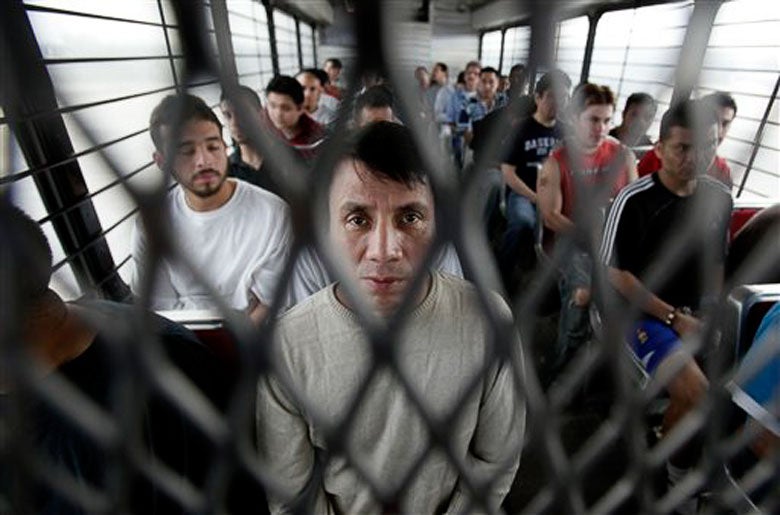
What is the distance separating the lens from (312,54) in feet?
24.7

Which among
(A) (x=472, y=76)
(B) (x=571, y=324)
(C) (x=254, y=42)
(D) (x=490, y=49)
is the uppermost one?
(C) (x=254, y=42)

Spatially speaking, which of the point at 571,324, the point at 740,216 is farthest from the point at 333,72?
the point at 740,216

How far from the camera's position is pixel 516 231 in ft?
7.68

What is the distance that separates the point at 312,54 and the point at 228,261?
714 centimetres

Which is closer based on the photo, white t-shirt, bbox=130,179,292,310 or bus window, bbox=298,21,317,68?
white t-shirt, bbox=130,179,292,310

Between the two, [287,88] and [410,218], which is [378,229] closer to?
[410,218]

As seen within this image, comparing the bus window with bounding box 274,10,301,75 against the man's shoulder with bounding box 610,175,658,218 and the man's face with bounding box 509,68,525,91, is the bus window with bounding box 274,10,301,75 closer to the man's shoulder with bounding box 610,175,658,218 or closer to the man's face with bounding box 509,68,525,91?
the man's shoulder with bounding box 610,175,658,218

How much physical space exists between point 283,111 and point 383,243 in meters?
1.84

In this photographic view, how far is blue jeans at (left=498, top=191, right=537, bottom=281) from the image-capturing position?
2.31 m

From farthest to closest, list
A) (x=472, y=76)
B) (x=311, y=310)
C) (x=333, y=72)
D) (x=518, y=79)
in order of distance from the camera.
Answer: (x=472, y=76)
(x=333, y=72)
(x=311, y=310)
(x=518, y=79)

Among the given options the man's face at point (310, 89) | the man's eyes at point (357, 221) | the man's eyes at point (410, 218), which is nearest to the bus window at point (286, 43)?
the man's face at point (310, 89)

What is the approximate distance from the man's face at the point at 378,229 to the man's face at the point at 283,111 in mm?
1720

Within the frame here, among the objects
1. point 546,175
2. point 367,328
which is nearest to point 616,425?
point 367,328

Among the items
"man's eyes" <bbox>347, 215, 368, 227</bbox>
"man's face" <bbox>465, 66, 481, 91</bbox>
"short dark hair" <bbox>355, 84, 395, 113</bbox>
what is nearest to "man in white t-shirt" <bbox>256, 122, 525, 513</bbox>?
"man's eyes" <bbox>347, 215, 368, 227</bbox>
